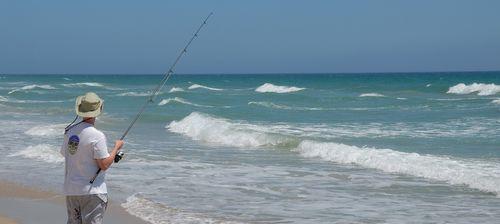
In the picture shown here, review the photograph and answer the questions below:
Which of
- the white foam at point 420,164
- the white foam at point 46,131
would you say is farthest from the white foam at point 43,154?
the white foam at point 420,164

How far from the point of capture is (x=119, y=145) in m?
5.02

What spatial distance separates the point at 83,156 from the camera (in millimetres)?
4848

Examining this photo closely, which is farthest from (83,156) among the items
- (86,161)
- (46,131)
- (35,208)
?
(46,131)

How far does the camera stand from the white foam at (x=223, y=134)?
17.2 meters

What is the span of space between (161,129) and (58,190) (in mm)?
12347

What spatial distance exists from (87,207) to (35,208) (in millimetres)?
4018

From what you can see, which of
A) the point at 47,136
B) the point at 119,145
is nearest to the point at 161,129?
the point at 47,136

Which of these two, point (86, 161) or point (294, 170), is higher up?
point (86, 161)

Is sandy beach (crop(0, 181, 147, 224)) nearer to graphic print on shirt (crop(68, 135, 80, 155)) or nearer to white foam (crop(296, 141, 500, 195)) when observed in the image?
graphic print on shirt (crop(68, 135, 80, 155))

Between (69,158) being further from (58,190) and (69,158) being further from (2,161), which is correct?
(2,161)

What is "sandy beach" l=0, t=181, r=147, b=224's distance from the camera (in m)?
8.04

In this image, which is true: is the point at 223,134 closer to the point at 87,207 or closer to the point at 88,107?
the point at 87,207

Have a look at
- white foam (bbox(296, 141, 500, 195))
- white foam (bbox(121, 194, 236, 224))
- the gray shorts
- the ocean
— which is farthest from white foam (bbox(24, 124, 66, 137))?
the gray shorts

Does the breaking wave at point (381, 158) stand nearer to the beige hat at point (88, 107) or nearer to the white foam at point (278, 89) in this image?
the beige hat at point (88, 107)
